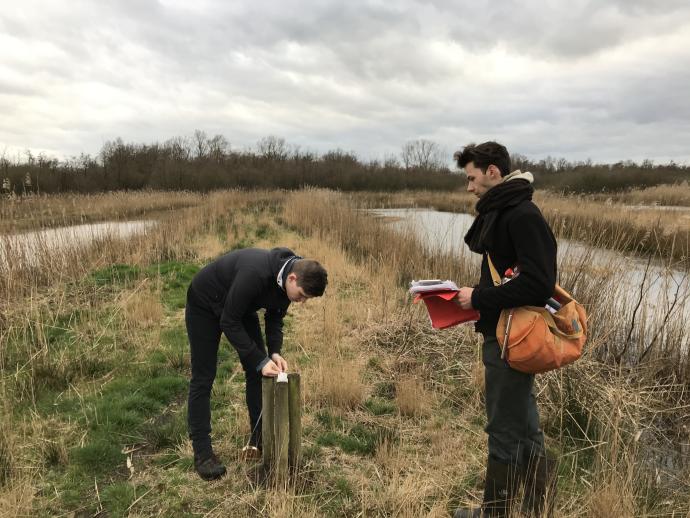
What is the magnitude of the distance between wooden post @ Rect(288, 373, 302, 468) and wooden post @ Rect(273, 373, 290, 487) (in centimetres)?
6

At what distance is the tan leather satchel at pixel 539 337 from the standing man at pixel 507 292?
0.06m

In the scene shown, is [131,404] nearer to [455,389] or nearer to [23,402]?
[23,402]

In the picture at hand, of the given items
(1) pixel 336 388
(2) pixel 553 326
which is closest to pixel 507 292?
(2) pixel 553 326

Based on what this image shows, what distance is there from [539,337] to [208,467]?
2.11m

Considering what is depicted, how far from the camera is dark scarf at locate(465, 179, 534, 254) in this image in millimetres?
1809

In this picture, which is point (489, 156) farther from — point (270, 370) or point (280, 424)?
point (280, 424)

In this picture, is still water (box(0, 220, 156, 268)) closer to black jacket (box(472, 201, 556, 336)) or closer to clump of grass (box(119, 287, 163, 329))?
clump of grass (box(119, 287, 163, 329))

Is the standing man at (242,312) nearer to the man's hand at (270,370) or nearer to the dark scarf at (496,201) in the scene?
the man's hand at (270,370)

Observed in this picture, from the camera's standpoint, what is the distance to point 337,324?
5273 mm

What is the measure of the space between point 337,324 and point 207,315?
283cm

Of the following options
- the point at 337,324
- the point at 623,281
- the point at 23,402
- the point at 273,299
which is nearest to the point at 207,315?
the point at 273,299

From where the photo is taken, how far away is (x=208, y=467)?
8.80 feet

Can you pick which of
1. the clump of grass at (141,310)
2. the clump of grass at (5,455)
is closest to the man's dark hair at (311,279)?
the clump of grass at (5,455)

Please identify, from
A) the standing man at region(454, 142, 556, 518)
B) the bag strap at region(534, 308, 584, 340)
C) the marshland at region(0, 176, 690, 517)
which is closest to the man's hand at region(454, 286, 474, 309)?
the standing man at region(454, 142, 556, 518)
